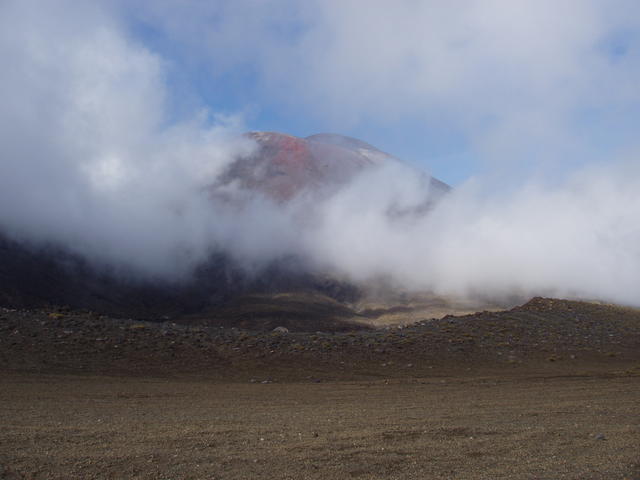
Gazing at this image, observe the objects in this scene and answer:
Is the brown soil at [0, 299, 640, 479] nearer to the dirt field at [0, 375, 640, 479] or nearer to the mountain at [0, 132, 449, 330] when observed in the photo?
the dirt field at [0, 375, 640, 479]

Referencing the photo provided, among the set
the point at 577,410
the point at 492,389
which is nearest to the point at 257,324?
the point at 492,389

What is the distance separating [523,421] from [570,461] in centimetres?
294

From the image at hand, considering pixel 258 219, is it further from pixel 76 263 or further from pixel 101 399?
pixel 101 399

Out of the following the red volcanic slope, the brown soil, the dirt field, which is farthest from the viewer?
the red volcanic slope

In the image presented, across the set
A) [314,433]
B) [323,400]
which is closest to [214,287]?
[323,400]

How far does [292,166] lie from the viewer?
87375 millimetres

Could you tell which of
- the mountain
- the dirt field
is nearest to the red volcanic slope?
the mountain

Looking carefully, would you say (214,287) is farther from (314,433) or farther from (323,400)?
(314,433)

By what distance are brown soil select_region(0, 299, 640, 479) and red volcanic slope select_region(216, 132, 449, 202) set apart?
57.0 meters

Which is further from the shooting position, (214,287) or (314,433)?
(214,287)

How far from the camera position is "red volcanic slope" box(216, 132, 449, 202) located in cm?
8094

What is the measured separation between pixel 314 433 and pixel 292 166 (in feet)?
263

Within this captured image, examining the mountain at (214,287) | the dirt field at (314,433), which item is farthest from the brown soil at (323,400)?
the mountain at (214,287)

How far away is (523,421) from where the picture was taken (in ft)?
32.9
